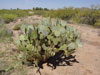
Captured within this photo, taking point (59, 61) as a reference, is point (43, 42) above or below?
above

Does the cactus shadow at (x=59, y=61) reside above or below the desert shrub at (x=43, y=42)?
below

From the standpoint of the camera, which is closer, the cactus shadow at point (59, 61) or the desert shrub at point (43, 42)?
the desert shrub at point (43, 42)

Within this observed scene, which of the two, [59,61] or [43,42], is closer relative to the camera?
[43,42]

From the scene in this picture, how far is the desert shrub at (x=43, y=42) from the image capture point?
3.91m

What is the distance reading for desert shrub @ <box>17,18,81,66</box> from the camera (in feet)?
12.8

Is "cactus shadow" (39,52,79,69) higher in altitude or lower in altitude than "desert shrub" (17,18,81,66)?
lower

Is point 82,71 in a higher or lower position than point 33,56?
lower

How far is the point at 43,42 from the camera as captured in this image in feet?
13.4

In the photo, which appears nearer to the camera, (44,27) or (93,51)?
(44,27)

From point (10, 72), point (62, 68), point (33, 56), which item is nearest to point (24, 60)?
point (33, 56)

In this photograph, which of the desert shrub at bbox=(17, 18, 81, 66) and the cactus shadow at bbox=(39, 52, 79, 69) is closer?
the desert shrub at bbox=(17, 18, 81, 66)

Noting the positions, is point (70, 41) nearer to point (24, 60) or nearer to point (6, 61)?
point (24, 60)

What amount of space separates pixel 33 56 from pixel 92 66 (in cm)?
155

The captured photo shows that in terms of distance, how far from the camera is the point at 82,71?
12.8ft
